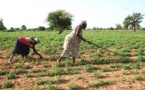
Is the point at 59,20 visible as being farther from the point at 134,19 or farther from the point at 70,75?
the point at 70,75

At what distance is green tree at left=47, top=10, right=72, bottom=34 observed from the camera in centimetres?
6856

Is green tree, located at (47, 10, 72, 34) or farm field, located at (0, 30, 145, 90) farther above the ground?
green tree, located at (47, 10, 72, 34)

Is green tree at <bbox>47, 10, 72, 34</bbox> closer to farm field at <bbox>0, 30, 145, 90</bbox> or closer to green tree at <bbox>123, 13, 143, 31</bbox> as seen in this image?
green tree at <bbox>123, 13, 143, 31</bbox>

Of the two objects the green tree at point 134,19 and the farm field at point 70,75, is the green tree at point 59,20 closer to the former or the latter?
the green tree at point 134,19

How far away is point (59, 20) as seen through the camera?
68750 millimetres

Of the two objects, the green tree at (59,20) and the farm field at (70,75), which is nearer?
the farm field at (70,75)

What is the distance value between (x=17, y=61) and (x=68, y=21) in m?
57.1

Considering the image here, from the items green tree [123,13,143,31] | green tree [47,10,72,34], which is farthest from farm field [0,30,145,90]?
green tree [123,13,143,31]

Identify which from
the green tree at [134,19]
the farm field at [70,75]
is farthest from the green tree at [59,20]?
the farm field at [70,75]

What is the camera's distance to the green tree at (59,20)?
68.6m

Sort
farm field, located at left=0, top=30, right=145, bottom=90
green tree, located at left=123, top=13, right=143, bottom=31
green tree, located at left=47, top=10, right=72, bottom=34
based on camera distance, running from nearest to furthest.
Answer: farm field, located at left=0, top=30, right=145, bottom=90
green tree, located at left=47, top=10, right=72, bottom=34
green tree, located at left=123, top=13, right=143, bottom=31

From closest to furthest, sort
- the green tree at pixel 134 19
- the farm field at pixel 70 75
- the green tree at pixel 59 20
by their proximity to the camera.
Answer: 1. the farm field at pixel 70 75
2. the green tree at pixel 59 20
3. the green tree at pixel 134 19

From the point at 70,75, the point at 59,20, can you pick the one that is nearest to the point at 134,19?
the point at 59,20

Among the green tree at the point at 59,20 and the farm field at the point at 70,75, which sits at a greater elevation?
the green tree at the point at 59,20
